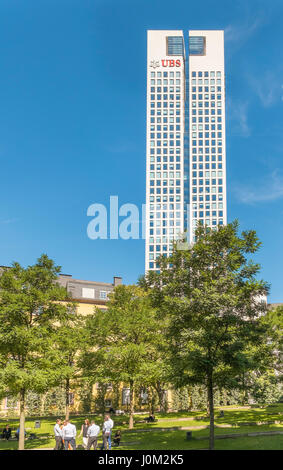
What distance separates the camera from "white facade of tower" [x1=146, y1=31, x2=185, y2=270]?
122 metres

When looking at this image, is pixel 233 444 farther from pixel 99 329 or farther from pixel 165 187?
pixel 165 187

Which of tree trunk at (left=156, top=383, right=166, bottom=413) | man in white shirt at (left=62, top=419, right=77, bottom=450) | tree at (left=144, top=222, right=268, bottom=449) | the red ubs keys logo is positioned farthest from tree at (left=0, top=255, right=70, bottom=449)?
the red ubs keys logo

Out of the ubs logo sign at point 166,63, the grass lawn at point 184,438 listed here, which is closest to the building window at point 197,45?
the ubs logo sign at point 166,63

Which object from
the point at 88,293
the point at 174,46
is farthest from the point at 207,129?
the point at 88,293

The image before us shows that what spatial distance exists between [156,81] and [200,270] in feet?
391

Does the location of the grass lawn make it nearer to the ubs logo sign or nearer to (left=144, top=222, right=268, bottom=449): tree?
(left=144, top=222, right=268, bottom=449): tree

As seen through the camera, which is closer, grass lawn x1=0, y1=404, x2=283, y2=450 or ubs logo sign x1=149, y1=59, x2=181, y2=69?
grass lawn x1=0, y1=404, x2=283, y2=450

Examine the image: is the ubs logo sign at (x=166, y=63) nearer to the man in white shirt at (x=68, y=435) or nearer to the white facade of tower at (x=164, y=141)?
the white facade of tower at (x=164, y=141)

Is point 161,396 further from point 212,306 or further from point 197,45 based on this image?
point 197,45

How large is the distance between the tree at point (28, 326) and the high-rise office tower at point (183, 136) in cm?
9264

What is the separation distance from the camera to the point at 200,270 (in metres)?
22.2

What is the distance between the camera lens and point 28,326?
24.6 meters

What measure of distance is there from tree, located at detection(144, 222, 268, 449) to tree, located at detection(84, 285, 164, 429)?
11568 mm

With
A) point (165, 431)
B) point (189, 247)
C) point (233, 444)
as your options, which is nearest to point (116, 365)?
point (165, 431)
